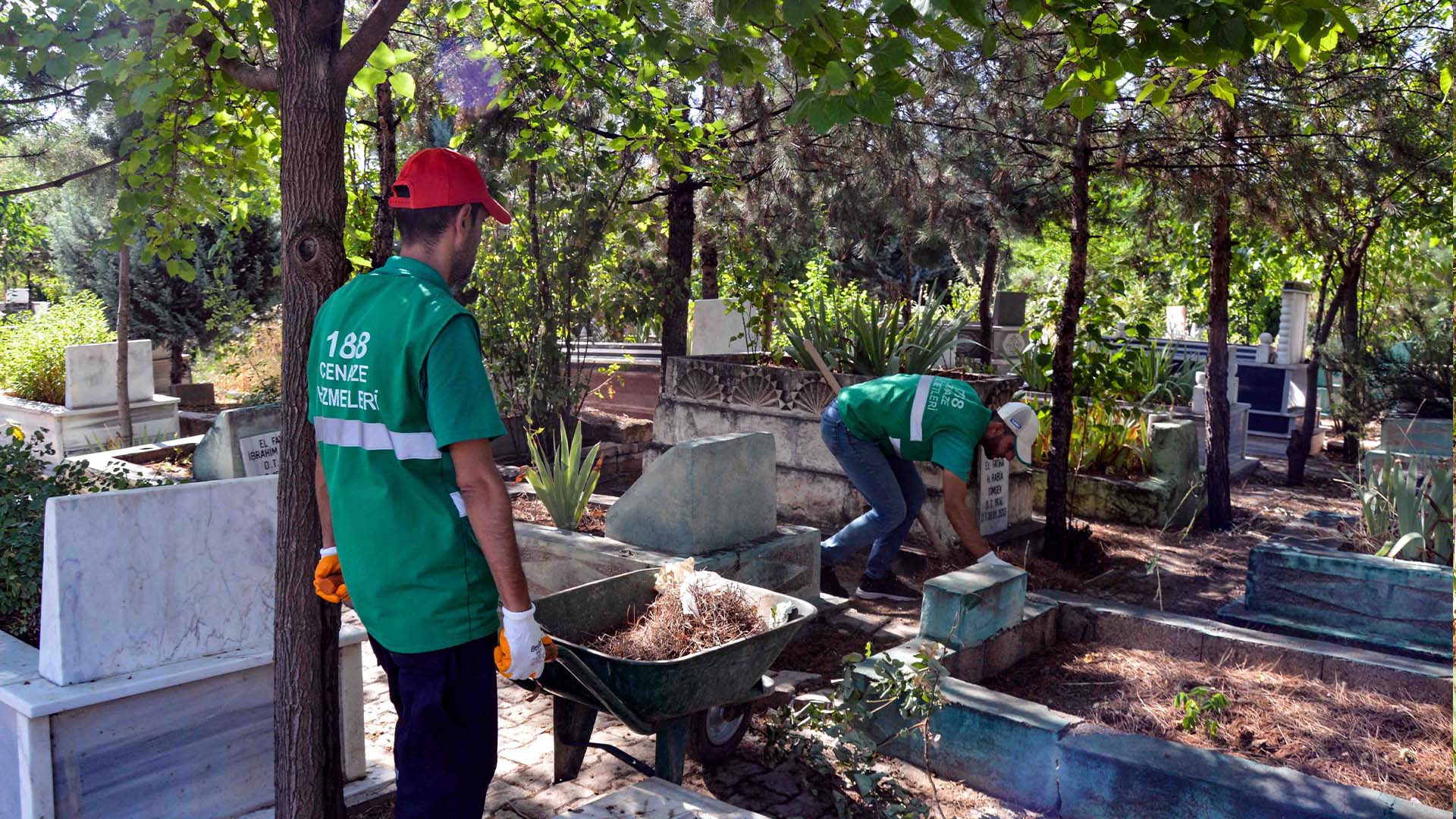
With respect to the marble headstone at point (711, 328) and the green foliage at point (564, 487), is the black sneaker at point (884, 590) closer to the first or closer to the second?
the green foliage at point (564, 487)

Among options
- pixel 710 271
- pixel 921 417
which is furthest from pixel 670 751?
pixel 710 271

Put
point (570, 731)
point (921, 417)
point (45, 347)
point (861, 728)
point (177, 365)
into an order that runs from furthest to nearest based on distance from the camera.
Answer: point (177, 365)
point (45, 347)
point (921, 417)
point (861, 728)
point (570, 731)

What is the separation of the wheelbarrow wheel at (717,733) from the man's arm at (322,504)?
1.51 metres

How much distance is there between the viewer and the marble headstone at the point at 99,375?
10188mm

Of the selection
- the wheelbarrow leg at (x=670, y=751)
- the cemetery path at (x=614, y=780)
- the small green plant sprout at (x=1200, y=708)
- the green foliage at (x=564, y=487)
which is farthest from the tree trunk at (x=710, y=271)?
the wheelbarrow leg at (x=670, y=751)

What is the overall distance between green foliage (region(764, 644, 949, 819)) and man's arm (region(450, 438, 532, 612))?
1599mm

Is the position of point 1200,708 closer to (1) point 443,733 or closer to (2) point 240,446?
(1) point 443,733

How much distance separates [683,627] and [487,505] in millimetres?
1502

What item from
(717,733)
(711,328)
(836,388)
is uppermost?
(711,328)

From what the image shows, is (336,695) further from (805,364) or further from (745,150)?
(745,150)

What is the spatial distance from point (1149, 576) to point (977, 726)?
11.6ft

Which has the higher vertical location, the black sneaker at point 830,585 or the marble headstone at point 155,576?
the marble headstone at point 155,576

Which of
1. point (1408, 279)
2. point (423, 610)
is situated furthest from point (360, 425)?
point (1408, 279)

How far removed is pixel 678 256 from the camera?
10820mm
